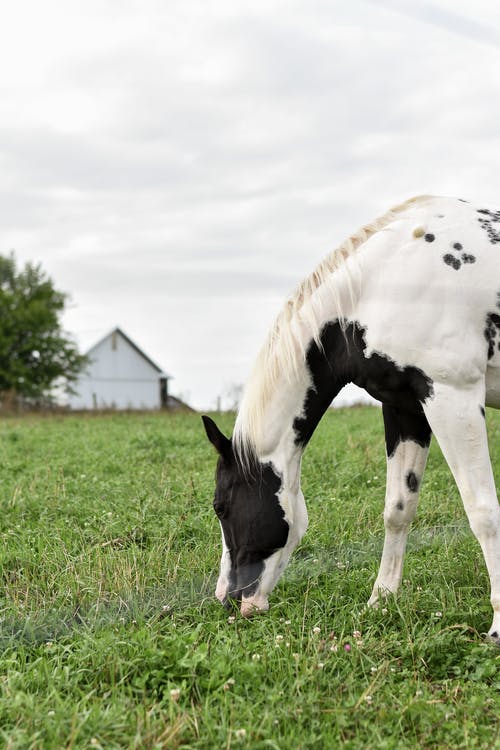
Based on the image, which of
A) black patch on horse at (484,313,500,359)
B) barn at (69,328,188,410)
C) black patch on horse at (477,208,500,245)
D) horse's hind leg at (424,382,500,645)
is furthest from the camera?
barn at (69,328,188,410)

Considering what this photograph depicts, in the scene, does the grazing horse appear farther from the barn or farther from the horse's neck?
the barn

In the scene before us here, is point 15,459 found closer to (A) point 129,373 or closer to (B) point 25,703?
(B) point 25,703

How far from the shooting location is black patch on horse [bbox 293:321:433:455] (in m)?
3.93

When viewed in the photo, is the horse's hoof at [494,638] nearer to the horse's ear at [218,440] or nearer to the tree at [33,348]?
the horse's ear at [218,440]

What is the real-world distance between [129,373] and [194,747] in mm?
49636

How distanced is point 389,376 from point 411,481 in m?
0.84

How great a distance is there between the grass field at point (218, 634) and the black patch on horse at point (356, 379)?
0.96 meters

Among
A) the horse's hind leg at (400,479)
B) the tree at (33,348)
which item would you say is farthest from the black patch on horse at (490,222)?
the tree at (33,348)

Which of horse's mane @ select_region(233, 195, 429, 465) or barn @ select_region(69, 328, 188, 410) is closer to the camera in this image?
horse's mane @ select_region(233, 195, 429, 465)

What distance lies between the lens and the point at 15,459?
9414 mm

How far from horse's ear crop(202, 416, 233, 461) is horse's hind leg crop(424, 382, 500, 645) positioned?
1.19 m

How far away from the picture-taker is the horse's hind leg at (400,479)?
14.5 ft

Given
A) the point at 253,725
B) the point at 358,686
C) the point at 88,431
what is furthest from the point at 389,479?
the point at 88,431

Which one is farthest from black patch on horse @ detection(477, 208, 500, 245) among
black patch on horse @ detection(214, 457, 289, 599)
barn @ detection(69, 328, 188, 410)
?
barn @ detection(69, 328, 188, 410)
